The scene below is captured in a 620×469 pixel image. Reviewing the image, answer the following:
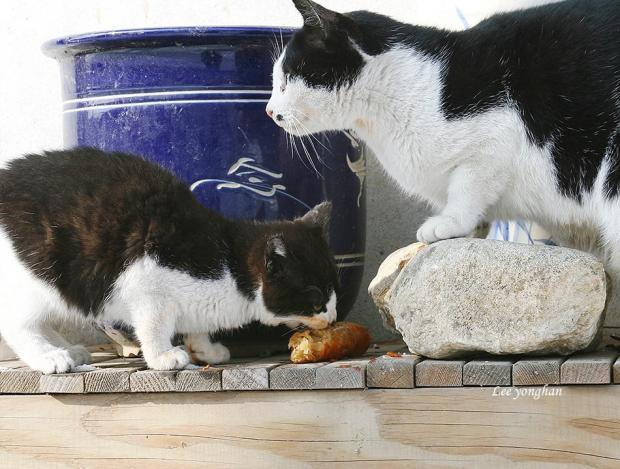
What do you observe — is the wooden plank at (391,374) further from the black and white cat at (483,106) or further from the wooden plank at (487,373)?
the black and white cat at (483,106)

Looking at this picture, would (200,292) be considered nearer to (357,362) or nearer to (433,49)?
(357,362)

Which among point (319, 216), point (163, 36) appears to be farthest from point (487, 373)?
point (163, 36)

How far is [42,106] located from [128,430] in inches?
58.5

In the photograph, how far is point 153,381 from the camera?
207 cm

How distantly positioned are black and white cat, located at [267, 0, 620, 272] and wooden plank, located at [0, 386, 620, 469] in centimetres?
41

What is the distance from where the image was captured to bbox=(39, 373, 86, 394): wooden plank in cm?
210

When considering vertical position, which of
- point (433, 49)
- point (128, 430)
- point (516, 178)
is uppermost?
point (433, 49)

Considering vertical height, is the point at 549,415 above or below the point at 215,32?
below

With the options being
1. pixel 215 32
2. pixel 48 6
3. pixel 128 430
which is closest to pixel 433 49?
pixel 215 32

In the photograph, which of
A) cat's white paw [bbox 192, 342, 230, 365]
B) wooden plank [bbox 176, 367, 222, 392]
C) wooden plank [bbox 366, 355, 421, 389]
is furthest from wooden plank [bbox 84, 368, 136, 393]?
wooden plank [bbox 366, 355, 421, 389]

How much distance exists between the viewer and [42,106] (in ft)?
10.6

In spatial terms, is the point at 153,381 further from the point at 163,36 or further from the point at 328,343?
the point at 163,36

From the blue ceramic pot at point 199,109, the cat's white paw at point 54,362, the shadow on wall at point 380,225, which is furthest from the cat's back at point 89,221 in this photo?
the shadow on wall at point 380,225

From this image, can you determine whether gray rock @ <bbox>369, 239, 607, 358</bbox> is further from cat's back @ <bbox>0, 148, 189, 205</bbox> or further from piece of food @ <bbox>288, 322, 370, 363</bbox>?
cat's back @ <bbox>0, 148, 189, 205</bbox>
